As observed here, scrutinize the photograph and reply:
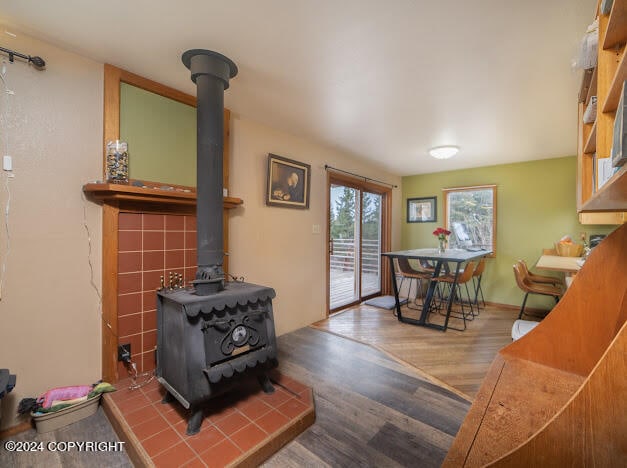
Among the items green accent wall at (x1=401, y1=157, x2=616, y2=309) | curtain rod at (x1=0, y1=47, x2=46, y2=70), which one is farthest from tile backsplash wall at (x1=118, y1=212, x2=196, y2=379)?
green accent wall at (x1=401, y1=157, x2=616, y2=309)

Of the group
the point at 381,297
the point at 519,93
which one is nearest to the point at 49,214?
the point at 519,93

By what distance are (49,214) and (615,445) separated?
2.40 metres

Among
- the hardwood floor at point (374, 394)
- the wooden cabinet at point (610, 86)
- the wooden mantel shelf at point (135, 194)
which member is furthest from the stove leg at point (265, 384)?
the wooden cabinet at point (610, 86)

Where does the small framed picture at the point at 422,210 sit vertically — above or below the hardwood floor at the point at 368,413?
above

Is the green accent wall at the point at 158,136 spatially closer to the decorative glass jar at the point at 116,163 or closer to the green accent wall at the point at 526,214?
the decorative glass jar at the point at 116,163

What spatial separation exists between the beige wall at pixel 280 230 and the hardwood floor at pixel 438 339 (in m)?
0.48

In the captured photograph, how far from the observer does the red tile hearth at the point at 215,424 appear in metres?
1.32

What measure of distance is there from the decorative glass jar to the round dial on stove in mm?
1200

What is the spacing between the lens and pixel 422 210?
16.2 ft

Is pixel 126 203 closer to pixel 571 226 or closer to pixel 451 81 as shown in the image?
pixel 451 81

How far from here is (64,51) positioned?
1.64 m

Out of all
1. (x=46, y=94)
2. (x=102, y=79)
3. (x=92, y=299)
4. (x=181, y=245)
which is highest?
(x=102, y=79)

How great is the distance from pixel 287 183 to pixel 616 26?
254 centimetres

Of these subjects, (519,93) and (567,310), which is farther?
(519,93)
